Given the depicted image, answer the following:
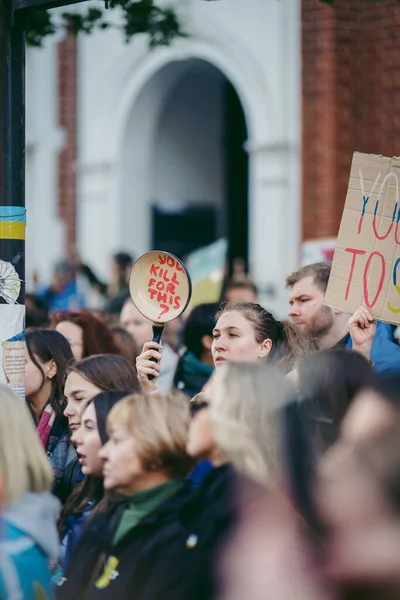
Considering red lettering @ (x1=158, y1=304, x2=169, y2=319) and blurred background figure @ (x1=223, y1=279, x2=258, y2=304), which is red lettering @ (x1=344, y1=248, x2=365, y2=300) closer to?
red lettering @ (x1=158, y1=304, x2=169, y2=319)

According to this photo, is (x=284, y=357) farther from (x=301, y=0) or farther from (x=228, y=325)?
(x=301, y=0)

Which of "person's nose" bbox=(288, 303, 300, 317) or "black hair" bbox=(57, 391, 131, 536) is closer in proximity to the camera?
"black hair" bbox=(57, 391, 131, 536)

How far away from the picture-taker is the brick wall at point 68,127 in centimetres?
1478

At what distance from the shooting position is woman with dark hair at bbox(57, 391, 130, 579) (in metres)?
3.96

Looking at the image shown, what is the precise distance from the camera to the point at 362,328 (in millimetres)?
4855

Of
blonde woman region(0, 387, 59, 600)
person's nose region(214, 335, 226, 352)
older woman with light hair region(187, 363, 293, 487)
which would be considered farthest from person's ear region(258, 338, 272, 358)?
blonde woman region(0, 387, 59, 600)

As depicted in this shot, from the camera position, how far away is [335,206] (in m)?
11.7

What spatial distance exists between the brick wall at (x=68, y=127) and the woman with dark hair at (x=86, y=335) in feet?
27.8

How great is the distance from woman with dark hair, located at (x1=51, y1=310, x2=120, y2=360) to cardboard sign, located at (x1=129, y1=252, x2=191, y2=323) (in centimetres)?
154

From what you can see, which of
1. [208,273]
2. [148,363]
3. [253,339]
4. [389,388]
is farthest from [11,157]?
[208,273]

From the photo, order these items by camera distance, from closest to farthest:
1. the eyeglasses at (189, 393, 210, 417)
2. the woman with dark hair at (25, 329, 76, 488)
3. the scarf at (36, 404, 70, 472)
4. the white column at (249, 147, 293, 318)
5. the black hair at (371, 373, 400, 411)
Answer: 1. the black hair at (371, 373, 400, 411)
2. the eyeglasses at (189, 393, 210, 417)
3. the scarf at (36, 404, 70, 472)
4. the woman with dark hair at (25, 329, 76, 488)
5. the white column at (249, 147, 293, 318)

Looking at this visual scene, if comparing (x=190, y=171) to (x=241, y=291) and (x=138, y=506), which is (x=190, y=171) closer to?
→ (x=241, y=291)

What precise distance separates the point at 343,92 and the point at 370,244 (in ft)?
22.8

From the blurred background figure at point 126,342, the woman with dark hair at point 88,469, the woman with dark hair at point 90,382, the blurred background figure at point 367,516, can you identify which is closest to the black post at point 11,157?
the woman with dark hair at point 90,382
